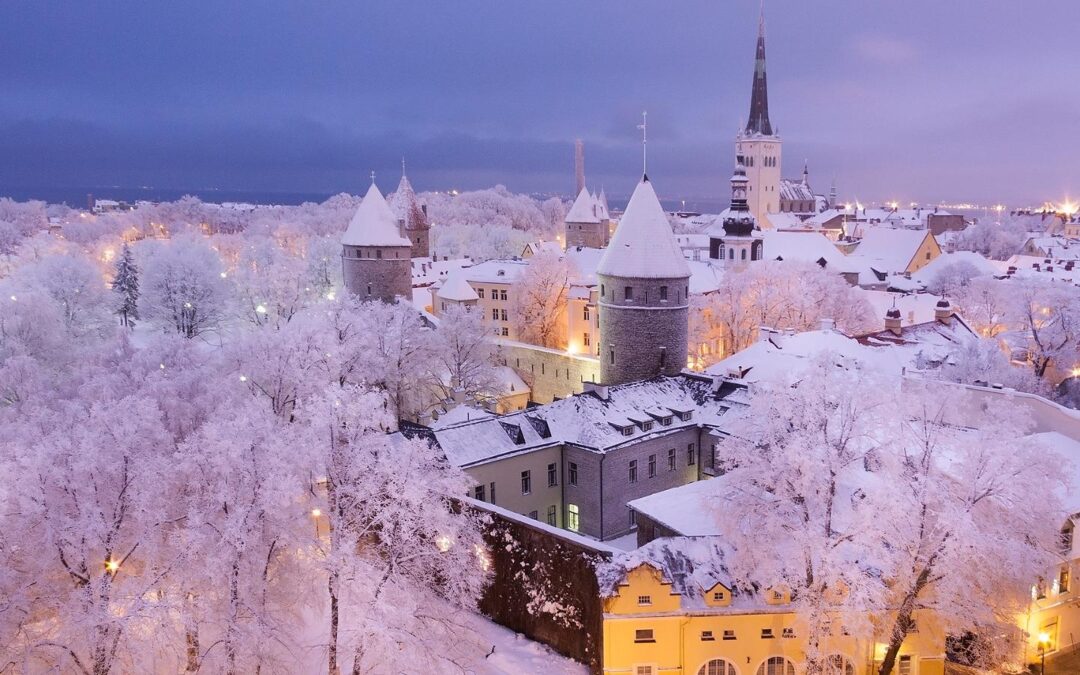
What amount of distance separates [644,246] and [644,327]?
316cm

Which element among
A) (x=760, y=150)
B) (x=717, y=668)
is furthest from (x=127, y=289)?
(x=760, y=150)

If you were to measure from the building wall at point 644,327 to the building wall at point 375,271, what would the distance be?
1677cm

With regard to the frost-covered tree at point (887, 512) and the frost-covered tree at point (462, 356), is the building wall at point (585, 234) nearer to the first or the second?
the frost-covered tree at point (462, 356)

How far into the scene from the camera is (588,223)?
72250mm

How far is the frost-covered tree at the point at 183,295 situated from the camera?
5128 centimetres

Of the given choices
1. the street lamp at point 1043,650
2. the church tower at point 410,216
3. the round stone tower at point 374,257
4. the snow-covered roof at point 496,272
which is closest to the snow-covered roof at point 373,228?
the round stone tower at point 374,257

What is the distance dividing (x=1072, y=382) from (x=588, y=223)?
4482 centimetres

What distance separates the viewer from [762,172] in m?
89.7

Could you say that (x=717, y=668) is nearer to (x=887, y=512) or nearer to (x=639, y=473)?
(x=887, y=512)

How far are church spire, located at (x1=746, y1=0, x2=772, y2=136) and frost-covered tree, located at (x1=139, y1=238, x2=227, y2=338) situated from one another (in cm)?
5553

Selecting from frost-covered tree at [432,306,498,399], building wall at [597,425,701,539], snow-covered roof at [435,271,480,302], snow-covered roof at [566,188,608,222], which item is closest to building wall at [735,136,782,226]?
snow-covered roof at [566,188,608,222]

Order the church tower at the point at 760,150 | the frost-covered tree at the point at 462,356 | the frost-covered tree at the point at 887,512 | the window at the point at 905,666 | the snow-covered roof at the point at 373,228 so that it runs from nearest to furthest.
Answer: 1. the frost-covered tree at the point at 887,512
2. the window at the point at 905,666
3. the frost-covered tree at the point at 462,356
4. the snow-covered roof at the point at 373,228
5. the church tower at the point at 760,150

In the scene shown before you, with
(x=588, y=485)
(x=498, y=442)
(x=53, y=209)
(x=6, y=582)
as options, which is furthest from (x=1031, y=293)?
(x=53, y=209)

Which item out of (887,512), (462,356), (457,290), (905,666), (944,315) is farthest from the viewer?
(457,290)
